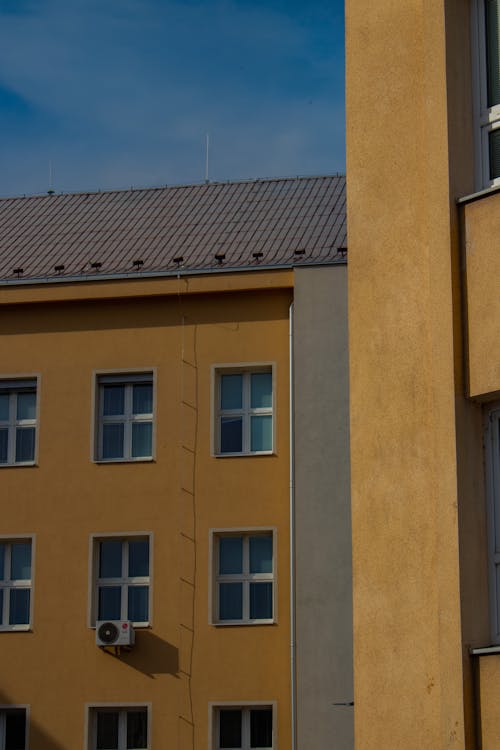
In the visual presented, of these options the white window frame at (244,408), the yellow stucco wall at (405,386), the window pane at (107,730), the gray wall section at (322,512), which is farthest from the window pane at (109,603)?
the yellow stucco wall at (405,386)

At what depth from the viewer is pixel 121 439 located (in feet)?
83.5

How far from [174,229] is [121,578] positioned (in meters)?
7.25

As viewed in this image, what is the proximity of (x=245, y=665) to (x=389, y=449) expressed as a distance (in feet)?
44.8

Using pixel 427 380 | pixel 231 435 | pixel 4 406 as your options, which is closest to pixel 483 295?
pixel 427 380

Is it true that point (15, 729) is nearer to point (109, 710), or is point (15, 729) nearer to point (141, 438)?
point (109, 710)

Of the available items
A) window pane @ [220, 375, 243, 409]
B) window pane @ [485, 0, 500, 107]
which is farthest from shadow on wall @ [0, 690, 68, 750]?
window pane @ [485, 0, 500, 107]

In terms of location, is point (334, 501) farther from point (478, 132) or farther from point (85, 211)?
point (478, 132)

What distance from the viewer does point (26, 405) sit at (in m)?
25.8

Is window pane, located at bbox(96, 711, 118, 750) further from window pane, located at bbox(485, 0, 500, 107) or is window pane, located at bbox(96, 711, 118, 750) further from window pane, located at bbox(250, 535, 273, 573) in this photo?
window pane, located at bbox(485, 0, 500, 107)

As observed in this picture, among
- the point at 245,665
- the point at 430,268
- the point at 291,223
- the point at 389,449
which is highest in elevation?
the point at 291,223

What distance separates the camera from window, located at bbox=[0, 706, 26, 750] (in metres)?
24.3

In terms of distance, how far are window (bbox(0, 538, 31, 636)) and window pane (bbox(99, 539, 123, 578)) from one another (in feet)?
3.92

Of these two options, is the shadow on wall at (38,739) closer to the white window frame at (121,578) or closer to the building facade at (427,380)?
the white window frame at (121,578)

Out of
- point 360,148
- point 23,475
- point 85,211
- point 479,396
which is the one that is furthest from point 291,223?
point 479,396
